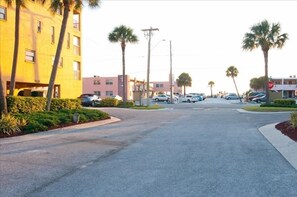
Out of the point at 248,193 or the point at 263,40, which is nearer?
the point at 248,193

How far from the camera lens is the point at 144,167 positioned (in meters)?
9.12

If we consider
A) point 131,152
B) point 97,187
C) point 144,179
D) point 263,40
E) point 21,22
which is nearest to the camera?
point 97,187

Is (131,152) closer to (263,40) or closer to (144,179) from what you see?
(144,179)

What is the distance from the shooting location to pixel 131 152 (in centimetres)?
1146

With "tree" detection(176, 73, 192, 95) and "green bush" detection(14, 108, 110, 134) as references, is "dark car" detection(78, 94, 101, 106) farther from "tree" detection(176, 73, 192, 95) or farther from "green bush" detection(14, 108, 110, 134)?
"tree" detection(176, 73, 192, 95)

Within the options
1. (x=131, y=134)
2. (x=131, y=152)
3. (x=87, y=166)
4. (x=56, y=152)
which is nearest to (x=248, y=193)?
(x=87, y=166)

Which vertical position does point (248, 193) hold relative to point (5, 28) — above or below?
below

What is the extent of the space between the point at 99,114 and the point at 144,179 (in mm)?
16311

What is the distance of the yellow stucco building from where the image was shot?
979 inches

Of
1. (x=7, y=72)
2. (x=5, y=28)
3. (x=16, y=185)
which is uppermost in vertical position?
(x=5, y=28)

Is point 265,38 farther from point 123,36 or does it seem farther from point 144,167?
point 144,167

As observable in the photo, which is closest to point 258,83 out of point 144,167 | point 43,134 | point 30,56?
point 30,56

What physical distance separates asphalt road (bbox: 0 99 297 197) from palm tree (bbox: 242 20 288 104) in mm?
27816

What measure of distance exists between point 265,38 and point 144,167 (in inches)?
1371
